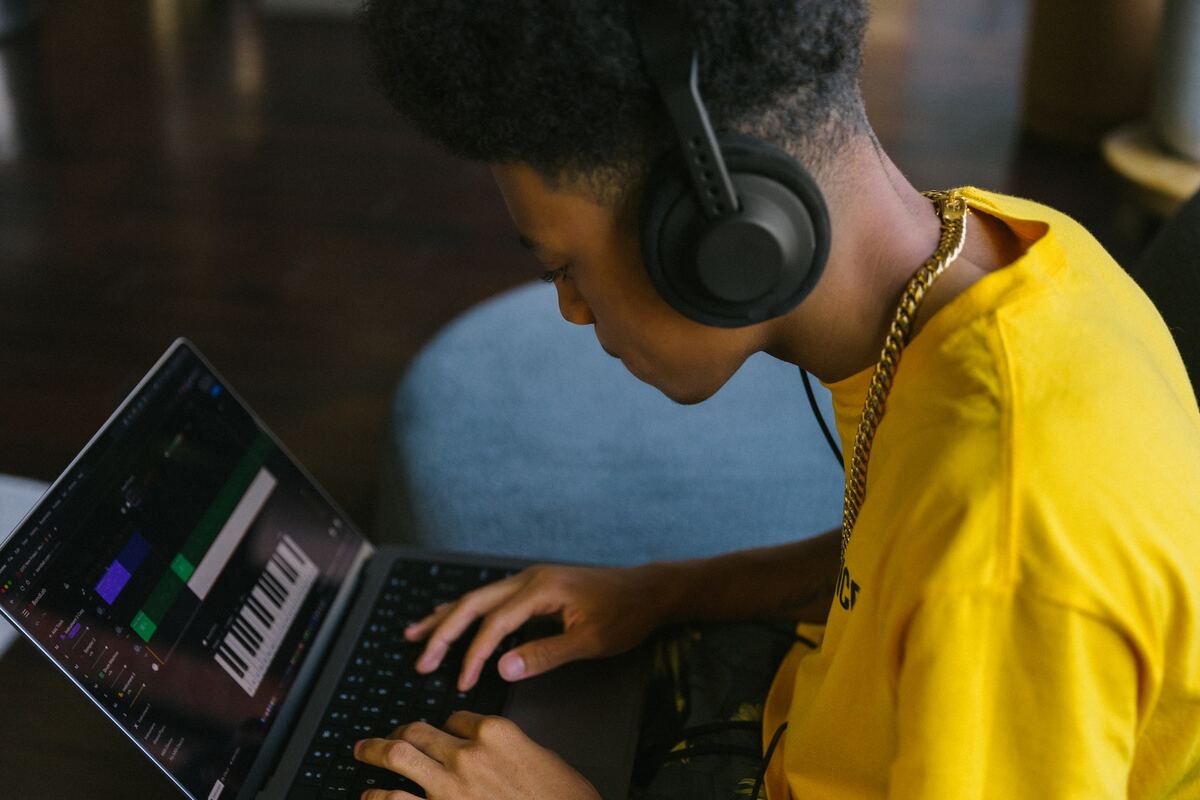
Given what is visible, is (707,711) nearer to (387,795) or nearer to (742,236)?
(387,795)

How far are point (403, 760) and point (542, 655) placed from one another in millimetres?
168

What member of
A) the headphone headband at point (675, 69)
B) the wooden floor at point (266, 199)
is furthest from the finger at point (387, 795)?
the wooden floor at point (266, 199)

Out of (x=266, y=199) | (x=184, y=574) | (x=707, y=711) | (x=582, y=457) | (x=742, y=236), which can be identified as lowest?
(x=266, y=199)

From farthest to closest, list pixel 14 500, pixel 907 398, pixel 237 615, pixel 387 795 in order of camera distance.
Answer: pixel 14 500, pixel 237 615, pixel 387 795, pixel 907 398

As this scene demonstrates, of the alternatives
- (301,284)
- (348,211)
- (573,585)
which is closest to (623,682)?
(573,585)

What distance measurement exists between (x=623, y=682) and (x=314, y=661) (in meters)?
0.24

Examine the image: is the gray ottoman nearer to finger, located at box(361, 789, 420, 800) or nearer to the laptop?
the laptop

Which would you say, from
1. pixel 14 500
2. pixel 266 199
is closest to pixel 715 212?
pixel 14 500

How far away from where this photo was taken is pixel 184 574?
92 cm

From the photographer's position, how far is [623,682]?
1.00 metres

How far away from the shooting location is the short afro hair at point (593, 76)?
642mm

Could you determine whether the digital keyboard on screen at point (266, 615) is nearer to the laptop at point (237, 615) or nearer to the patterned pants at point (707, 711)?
the laptop at point (237, 615)

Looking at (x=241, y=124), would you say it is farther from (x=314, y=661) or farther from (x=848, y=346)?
(x=848, y=346)

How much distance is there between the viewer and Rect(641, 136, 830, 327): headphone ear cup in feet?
2.22
